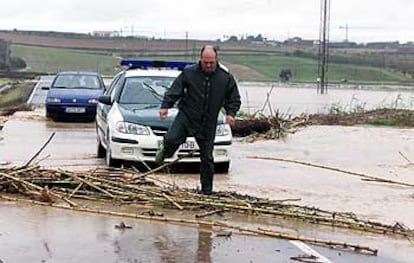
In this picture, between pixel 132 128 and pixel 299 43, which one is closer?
pixel 132 128

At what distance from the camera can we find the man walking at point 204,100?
12.2 m

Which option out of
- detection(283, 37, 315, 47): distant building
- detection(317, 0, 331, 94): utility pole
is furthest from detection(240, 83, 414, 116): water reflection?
detection(283, 37, 315, 47): distant building

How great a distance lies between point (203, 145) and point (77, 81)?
18.2m

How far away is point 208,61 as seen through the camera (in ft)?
39.5

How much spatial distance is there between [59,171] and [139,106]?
398 cm

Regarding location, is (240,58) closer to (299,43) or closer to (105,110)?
(299,43)

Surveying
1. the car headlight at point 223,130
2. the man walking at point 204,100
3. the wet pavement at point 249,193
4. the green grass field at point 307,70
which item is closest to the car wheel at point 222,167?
the wet pavement at point 249,193

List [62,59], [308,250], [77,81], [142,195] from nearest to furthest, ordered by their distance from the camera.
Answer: [308,250], [142,195], [77,81], [62,59]

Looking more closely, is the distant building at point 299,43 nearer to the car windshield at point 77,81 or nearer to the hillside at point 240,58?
the hillside at point 240,58

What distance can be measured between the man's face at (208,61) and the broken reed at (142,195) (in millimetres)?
1503

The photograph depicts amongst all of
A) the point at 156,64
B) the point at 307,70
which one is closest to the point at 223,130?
the point at 156,64

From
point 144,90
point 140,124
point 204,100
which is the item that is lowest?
point 140,124

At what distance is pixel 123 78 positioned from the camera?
17078mm

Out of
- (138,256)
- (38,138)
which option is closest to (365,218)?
(138,256)
